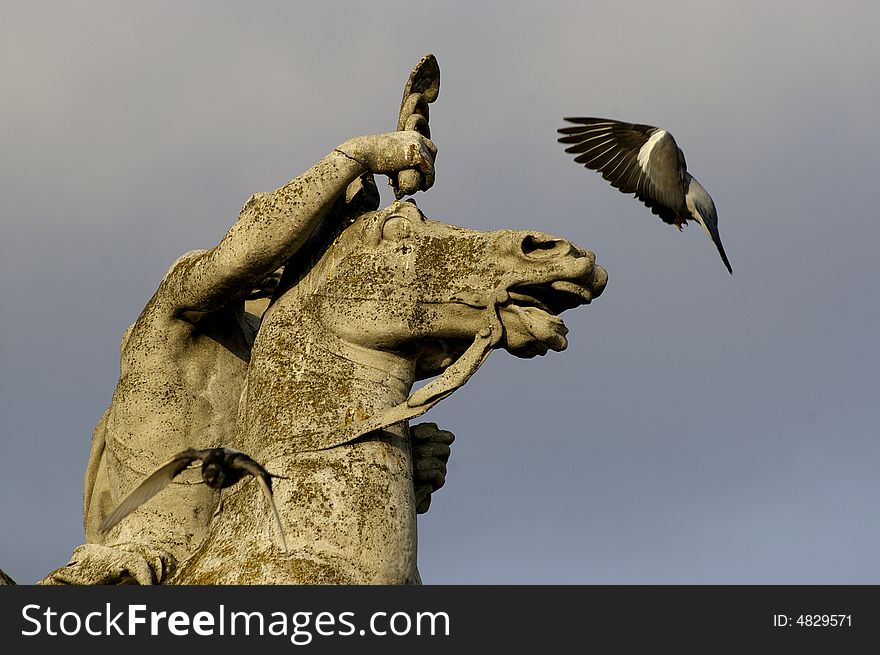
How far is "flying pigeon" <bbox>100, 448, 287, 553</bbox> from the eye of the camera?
12.3 m

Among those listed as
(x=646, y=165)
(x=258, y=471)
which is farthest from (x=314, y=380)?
(x=646, y=165)

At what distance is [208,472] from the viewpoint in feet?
40.5

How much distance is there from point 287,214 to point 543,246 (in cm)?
163

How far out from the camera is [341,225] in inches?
558

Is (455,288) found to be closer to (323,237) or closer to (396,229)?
(396,229)

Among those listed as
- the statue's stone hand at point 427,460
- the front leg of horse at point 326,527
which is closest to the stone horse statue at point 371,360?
the front leg of horse at point 326,527

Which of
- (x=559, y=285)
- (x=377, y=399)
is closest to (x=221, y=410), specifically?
(x=377, y=399)

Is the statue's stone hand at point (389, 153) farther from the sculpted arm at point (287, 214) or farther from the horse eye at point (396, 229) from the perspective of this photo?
the horse eye at point (396, 229)

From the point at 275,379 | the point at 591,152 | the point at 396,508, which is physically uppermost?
the point at 591,152

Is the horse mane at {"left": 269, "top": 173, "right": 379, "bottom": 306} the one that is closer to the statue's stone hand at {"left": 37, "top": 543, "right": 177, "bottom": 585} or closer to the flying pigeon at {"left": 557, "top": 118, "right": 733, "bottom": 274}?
the statue's stone hand at {"left": 37, "top": 543, "right": 177, "bottom": 585}

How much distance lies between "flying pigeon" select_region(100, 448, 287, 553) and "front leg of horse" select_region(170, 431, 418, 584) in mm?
510

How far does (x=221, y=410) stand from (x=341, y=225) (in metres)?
1.52

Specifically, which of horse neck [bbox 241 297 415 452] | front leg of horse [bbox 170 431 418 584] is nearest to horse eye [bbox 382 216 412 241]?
horse neck [bbox 241 297 415 452]

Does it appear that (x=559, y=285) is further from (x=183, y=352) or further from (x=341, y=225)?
(x=183, y=352)
